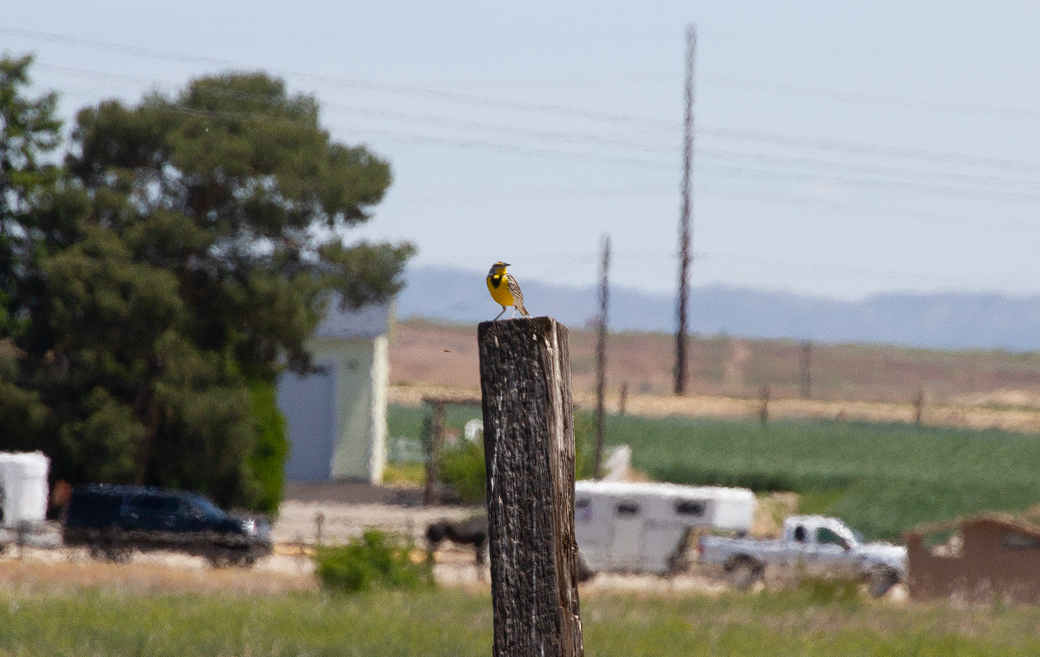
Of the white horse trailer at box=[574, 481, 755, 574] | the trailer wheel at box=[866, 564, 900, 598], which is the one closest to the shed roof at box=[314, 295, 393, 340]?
the white horse trailer at box=[574, 481, 755, 574]

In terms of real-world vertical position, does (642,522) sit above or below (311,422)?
below

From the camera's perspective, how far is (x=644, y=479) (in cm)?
4662

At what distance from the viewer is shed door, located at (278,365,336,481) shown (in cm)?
4600

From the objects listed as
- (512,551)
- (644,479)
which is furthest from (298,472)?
(512,551)

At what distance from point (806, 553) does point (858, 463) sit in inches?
822

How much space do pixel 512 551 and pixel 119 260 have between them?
29371 mm

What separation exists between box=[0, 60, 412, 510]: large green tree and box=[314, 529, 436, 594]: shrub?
11062 millimetres

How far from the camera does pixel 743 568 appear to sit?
97.7ft

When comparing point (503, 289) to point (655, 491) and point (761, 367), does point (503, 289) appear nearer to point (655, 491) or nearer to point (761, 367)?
point (655, 491)

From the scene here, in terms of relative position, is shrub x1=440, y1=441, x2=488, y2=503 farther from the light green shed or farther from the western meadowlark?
the western meadowlark

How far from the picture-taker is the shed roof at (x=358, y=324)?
4556 cm

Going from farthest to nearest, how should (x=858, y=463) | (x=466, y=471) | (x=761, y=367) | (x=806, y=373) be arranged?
(x=761, y=367) → (x=806, y=373) → (x=858, y=463) → (x=466, y=471)

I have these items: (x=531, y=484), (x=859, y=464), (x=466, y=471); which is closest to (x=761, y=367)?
(x=859, y=464)

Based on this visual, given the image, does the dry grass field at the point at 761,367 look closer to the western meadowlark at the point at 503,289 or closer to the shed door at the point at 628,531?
the shed door at the point at 628,531
